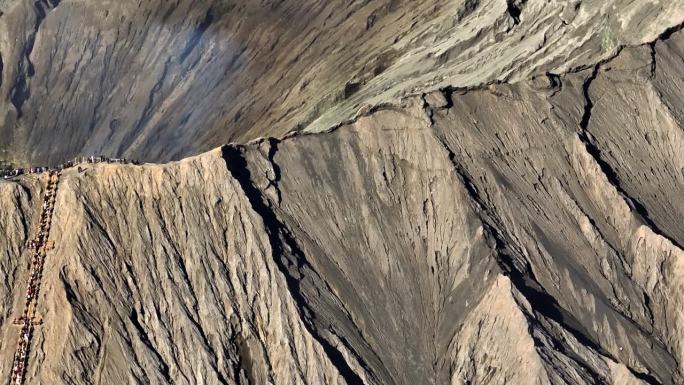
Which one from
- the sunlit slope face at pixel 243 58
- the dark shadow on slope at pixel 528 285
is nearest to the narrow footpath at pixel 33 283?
the dark shadow on slope at pixel 528 285

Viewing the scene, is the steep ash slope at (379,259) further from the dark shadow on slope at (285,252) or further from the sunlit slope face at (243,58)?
the sunlit slope face at (243,58)

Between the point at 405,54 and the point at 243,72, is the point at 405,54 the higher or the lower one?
the lower one

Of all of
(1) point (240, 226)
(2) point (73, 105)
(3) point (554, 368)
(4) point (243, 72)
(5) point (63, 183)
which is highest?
(2) point (73, 105)

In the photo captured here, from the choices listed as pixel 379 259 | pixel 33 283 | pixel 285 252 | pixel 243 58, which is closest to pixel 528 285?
pixel 379 259

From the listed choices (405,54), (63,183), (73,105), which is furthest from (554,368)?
(73,105)

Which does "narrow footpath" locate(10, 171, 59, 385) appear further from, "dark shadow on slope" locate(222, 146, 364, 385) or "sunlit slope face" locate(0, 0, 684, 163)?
"sunlit slope face" locate(0, 0, 684, 163)

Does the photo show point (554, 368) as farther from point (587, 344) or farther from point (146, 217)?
point (146, 217)
